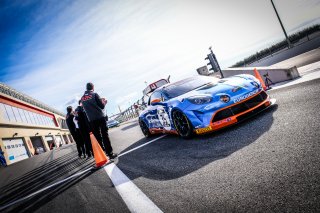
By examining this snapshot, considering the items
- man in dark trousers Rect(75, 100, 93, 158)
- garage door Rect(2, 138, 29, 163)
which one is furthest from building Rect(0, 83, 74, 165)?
man in dark trousers Rect(75, 100, 93, 158)

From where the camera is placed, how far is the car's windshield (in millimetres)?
5609

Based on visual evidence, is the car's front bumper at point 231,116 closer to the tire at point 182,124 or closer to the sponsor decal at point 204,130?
the sponsor decal at point 204,130

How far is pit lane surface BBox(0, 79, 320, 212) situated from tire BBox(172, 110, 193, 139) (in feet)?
0.75

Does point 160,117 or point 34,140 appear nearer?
point 160,117

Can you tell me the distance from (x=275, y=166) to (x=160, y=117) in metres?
3.79

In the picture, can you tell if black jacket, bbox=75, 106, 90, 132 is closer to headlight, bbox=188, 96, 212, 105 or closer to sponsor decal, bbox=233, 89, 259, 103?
headlight, bbox=188, 96, 212, 105

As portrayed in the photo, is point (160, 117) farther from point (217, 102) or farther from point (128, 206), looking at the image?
point (128, 206)

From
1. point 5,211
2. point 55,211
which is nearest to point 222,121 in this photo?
point 55,211

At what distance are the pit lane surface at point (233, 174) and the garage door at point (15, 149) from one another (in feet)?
69.6

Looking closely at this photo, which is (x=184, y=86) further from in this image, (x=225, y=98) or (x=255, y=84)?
(x=255, y=84)

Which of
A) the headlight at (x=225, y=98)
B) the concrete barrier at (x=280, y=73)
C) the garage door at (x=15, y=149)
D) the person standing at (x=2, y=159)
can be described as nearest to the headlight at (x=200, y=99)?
the headlight at (x=225, y=98)

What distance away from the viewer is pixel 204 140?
4.41 meters

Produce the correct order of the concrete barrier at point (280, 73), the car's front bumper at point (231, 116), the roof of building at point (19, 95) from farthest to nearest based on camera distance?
the roof of building at point (19, 95) < the concrete barrier at point (280, 73) < the car's front bumper at point (231, 116)

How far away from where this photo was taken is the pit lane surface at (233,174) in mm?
1936
